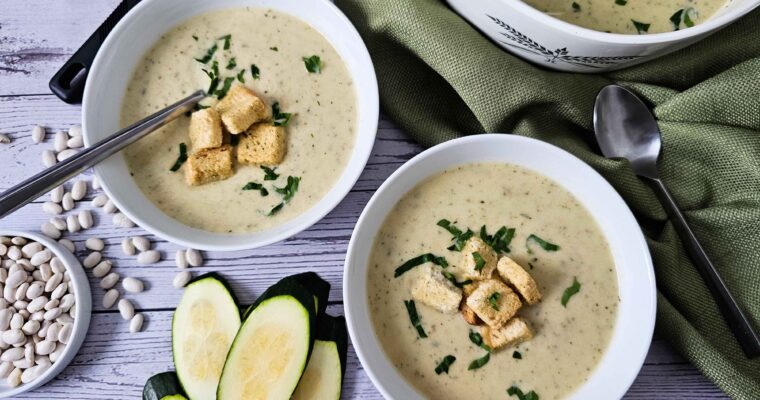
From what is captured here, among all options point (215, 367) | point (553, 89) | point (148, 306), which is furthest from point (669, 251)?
point (148, 306)

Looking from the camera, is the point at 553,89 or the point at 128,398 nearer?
the point at 553,89

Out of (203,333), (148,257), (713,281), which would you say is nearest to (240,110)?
(148,257)

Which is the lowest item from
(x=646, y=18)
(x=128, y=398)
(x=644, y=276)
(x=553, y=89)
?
(x=128, y=398)

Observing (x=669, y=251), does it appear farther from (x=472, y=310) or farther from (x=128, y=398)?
(x=128, y=398)

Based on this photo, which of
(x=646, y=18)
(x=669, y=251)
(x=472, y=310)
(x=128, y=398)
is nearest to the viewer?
(x=646, y=18)

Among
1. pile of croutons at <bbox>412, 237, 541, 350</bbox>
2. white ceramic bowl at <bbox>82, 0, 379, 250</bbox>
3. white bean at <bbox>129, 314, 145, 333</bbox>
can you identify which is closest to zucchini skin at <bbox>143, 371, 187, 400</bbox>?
white bean at <bbox>129, 314, 145, 333</bbox>

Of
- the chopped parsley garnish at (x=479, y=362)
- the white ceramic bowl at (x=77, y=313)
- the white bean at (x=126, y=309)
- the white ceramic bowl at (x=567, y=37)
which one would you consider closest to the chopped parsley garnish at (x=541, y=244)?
the chopped parsley garnish at (x=479, y=362)
